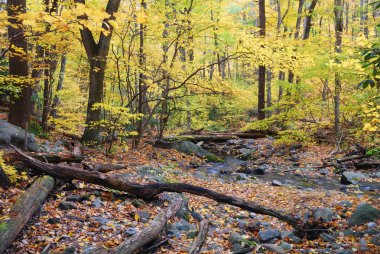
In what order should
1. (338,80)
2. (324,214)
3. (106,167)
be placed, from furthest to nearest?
(338,80) < (106,167) < (324,214)

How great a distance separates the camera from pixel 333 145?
14.3m

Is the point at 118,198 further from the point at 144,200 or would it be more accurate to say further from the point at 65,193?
the point at 65,193

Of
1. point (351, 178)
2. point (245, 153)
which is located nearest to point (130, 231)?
point (351, 178)

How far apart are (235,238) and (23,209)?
9.63 feet

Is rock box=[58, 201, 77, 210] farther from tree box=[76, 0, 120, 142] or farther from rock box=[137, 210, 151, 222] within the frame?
tree box=[76, 0, 120, 142]

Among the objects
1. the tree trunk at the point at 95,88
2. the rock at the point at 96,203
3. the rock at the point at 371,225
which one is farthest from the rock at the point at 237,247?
the tree trunk at the point at 95,88

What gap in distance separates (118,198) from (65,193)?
912 mm

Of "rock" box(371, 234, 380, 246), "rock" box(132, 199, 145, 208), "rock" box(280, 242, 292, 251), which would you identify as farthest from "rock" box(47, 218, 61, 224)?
"rock" box(371, 234, 380, 246)

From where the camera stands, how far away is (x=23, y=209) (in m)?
4.28

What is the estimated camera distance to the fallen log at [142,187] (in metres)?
5.58

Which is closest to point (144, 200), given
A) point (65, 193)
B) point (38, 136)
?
Answer: point (65, 193)

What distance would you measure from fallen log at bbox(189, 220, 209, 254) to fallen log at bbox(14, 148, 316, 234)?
85 cm

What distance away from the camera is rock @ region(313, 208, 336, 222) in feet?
18.0

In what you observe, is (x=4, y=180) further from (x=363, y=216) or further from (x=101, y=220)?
(x=363, y=216)
